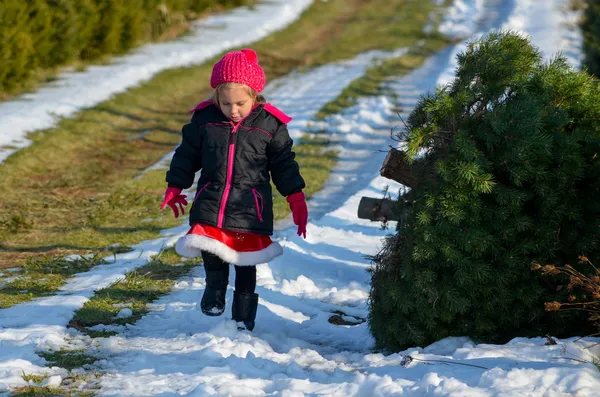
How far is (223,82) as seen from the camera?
4.44 m

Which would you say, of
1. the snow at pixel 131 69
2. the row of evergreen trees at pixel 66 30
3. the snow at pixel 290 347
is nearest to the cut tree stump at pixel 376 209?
the snow at pixel 290 347

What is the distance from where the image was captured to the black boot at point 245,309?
15.1ft

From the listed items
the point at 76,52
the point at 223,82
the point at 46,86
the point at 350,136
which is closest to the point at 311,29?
the point at 76,52

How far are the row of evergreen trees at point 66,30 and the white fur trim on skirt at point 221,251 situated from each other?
9.38 metres

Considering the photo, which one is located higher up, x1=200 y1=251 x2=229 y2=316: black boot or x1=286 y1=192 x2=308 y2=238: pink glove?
x1=286 y1=192 x2=308 y2=238: pink glove

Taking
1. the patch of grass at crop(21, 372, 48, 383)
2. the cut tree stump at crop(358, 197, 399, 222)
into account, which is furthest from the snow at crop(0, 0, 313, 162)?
the patch of grass at crop(21, 372, 48, 383)

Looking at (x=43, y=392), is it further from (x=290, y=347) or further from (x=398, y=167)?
Result: (x=398, y=167)

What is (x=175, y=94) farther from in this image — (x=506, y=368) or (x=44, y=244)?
(x=506, y=368)

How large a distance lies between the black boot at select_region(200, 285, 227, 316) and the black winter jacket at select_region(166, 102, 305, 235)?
1.32 ft

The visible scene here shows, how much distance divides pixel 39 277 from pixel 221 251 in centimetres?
176

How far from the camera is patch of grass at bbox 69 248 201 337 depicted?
185 inches

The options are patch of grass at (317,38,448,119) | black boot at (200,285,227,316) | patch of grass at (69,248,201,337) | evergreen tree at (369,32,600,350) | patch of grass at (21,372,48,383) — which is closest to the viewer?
patch of grass at (21,372,48,383)

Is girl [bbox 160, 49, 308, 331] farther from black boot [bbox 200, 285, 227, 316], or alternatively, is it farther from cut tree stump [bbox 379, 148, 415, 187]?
cut tree stump [bbox 379, 148, 415, 187]

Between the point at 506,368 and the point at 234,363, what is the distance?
1.24 meters
